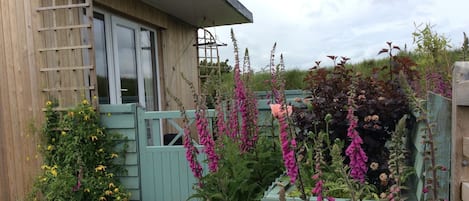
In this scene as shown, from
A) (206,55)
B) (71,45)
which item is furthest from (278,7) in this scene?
(71,45)

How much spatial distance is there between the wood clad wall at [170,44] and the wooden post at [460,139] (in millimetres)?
3905

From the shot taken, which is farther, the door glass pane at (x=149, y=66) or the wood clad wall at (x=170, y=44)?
the door glass pane at (x=149, y=66)

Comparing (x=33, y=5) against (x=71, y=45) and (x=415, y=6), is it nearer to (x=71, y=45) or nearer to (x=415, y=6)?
(x=71, y=45)

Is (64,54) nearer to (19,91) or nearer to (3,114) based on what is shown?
(19,91)

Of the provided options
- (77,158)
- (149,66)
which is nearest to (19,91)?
(77,158)

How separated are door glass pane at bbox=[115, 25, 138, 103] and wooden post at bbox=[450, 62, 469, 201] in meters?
4.13

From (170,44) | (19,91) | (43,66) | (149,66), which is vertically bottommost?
(19,91)

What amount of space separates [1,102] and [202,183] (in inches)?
94.7

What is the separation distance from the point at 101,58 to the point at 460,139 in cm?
398

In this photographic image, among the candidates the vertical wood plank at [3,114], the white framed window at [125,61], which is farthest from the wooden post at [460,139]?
the white framed window at [125,61]

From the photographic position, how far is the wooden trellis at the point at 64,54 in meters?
3.38

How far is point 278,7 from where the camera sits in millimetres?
5996

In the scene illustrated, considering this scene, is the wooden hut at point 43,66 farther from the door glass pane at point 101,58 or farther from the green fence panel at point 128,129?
the green fence panel at point 128,129

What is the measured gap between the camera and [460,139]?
1168 millimetres
